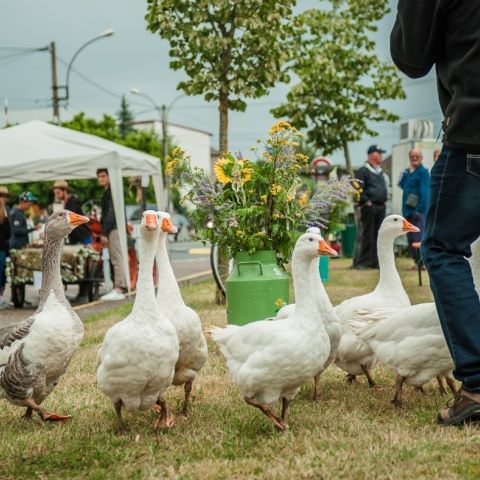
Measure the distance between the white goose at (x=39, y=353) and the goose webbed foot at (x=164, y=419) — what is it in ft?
2.08

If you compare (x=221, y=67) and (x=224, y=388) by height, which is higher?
(x=221, y=67)

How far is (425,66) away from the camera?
13.5ft

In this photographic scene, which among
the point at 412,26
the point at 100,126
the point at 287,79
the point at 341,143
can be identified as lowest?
the point at 100,126

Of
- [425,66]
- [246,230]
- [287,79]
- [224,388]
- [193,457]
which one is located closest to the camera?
[193,457]

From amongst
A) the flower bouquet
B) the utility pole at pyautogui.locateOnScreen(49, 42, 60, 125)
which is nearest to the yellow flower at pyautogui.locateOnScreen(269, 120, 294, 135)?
the flower bouquet

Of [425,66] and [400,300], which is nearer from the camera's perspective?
[425,66]

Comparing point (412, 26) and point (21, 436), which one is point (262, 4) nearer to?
point (412, 26)

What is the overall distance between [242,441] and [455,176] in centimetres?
173

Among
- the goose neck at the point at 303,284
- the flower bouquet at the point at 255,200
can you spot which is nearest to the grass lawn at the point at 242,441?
the goose neck at the point at 303,284

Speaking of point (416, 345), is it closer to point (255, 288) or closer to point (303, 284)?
point (303, 284)

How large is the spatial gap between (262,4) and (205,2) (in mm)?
800

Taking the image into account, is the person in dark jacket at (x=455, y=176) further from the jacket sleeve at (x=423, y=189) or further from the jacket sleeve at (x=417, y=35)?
the jacket sleeve at (x=423, y=189)

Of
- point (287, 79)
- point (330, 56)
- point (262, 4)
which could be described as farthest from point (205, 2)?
point (330, 56)

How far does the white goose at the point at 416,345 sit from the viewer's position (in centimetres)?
452
